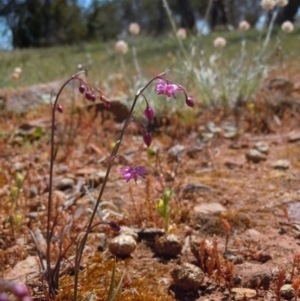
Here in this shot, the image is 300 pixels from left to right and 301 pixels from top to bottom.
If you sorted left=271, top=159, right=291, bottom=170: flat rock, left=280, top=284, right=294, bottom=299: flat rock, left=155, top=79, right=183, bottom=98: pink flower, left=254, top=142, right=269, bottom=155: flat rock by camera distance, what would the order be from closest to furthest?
left=155, top=79, right=183, bottom=98: pink flower → left=280, top=284, right=294, bottom=299: flat rock → left=271, top=159, right=291, bottom=170: flat rock → left=254, top=142, right=269, bottom=155: flat rock

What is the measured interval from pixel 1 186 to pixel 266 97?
86.5 inches

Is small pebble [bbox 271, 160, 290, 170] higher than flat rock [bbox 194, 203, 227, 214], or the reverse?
flat rock [bbox 194, 203, 227, 214]

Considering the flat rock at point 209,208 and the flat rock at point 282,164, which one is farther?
the flat rock at point 282,164

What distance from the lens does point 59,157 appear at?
9.89ft

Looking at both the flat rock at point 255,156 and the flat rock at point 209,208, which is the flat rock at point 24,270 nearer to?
the flat rock at point 209,208

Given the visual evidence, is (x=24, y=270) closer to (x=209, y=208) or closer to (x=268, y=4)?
(x=209, y=208)

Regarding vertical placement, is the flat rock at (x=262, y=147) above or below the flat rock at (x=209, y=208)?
above

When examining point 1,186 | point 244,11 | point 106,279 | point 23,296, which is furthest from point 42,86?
point 244,11

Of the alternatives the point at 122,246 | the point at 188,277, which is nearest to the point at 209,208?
the point at 122,246

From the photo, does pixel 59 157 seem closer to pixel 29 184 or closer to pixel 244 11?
pixel 29 184

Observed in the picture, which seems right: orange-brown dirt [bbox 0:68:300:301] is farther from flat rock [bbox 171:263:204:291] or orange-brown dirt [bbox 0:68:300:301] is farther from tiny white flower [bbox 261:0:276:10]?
tiny white flower [bbox 261:0:276:10]

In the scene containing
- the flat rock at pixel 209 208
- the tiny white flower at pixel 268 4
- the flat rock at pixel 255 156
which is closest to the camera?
the flat rock at pixel 209 208

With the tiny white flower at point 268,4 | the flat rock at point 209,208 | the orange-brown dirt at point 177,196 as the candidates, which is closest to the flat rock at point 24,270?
the orange-brown dirt at point 177,196

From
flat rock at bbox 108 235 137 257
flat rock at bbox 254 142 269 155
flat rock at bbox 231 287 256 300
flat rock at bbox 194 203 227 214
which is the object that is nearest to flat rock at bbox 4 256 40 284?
flat rock at bbox 108 235 137 257
